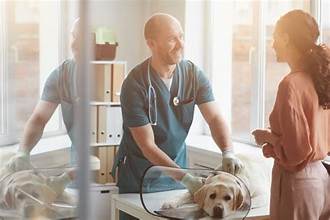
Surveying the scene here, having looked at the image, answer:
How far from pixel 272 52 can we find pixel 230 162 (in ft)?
1.46

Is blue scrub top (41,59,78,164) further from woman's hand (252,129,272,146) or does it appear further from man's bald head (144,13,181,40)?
woman's hand (252,129,272,146)

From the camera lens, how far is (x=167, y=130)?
2.31 meters

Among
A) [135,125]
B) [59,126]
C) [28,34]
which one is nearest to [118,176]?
[135,125]

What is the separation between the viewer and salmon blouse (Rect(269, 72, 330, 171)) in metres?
2.11

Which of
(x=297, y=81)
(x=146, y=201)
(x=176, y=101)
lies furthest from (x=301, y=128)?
(x=146, y=201)

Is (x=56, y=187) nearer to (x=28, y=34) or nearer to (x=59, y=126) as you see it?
(x=59, y=126)

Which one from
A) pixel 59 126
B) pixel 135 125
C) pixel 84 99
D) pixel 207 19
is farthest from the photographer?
pixel 207 19

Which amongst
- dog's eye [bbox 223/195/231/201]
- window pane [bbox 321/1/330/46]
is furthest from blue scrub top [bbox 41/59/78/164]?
window pane [bbox 321/1/330/46]

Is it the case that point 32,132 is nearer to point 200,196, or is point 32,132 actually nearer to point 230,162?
point 200,196

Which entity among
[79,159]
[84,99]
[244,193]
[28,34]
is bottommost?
[244,193]

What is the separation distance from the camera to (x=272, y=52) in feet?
8.01

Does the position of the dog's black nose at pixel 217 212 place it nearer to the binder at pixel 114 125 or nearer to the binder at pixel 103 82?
the binder at pixel 114 125

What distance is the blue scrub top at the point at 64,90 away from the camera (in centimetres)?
202

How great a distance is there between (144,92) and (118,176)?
1.03ft
